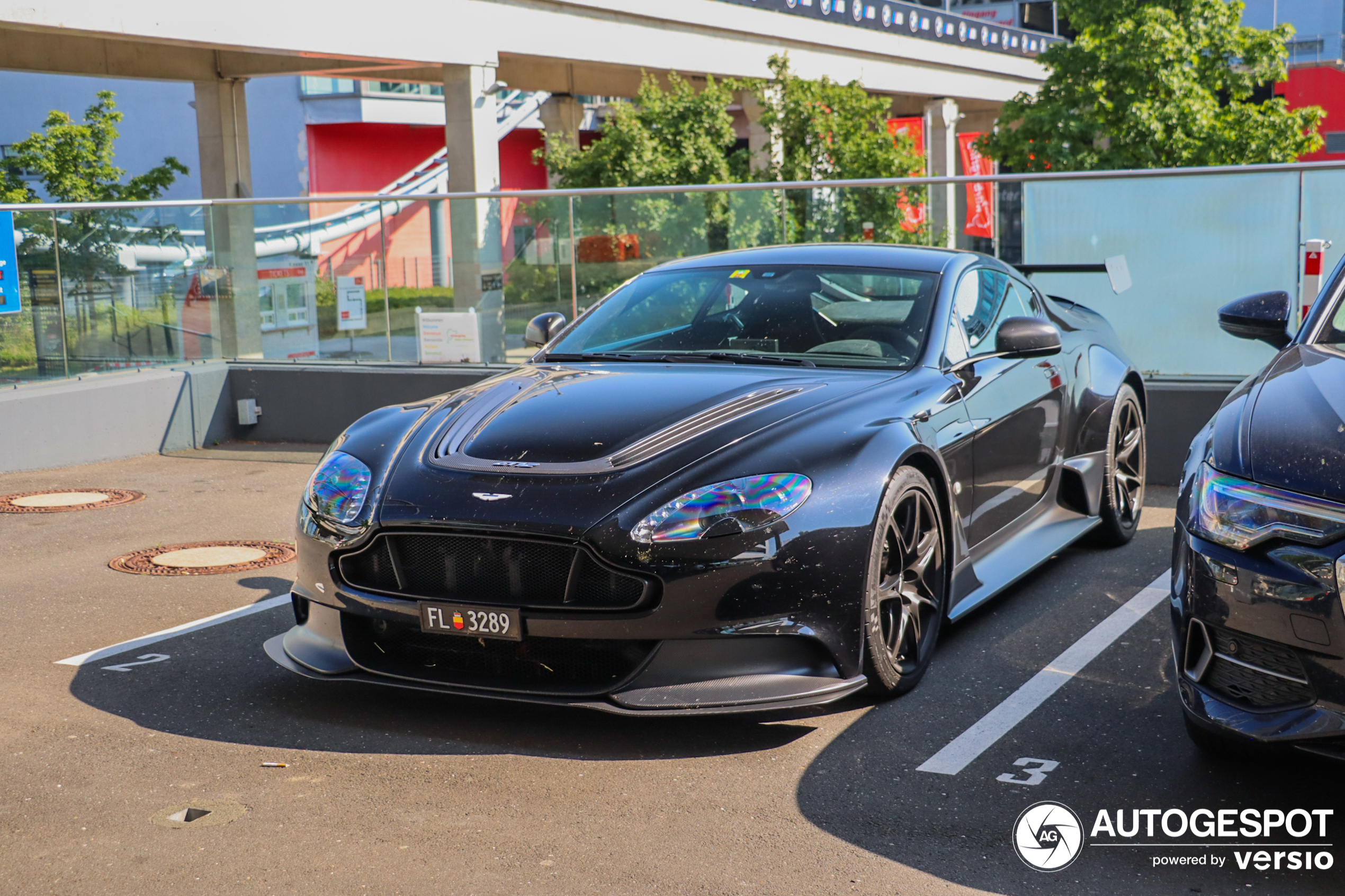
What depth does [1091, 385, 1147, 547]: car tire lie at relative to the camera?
6.70 metres

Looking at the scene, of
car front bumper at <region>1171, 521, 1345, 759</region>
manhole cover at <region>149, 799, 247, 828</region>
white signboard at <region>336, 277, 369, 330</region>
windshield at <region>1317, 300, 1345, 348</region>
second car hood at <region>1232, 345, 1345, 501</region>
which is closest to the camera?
car front bumper at <region>1171, 521, 1345, 759</region>

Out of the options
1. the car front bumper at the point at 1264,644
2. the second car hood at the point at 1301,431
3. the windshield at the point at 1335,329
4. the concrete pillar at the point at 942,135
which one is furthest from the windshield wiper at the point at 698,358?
the concrete pillar at the point at 942,135

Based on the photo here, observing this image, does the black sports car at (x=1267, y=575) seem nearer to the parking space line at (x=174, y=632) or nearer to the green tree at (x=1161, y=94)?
the parking space line at (x=174, y=632)

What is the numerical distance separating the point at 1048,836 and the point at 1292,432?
1.17m

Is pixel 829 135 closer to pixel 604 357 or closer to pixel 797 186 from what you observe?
pixel 797 186

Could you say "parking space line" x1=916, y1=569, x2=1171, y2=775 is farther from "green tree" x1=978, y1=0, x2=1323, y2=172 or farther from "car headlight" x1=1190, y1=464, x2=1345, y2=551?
"green tree" x1=978, y1=0, x2=1323, y2=172

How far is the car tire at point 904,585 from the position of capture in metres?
4.32

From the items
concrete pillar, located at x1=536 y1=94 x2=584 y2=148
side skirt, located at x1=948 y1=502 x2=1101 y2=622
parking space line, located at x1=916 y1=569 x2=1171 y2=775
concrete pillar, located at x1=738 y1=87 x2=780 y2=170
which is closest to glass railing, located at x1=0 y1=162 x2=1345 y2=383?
side skirt, located at x1=948 y1=502 x2=1101 y2=622

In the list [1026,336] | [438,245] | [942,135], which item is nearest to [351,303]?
[438,245]

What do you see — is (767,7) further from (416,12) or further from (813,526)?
(813,526)

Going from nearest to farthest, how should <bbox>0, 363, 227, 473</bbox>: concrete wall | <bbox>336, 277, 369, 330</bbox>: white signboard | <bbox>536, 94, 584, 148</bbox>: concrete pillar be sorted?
<bbox>0, 363, 227, 473</bbox>: concrete wall → <bbox>336, 277, 369, 330</bbox>: white signboard → <bbox>536, 94, 584, 148</bbox>: concrete pillar

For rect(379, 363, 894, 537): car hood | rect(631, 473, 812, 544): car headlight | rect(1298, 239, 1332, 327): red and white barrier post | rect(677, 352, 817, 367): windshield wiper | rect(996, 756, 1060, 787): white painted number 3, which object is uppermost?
rect(1298, 239, 1332, 327): red and white barrier post

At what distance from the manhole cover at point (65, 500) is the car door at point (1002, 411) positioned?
5.59 metres

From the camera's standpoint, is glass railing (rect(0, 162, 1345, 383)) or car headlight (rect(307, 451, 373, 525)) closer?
car headlight (rect(307, 451, 373, 525))
